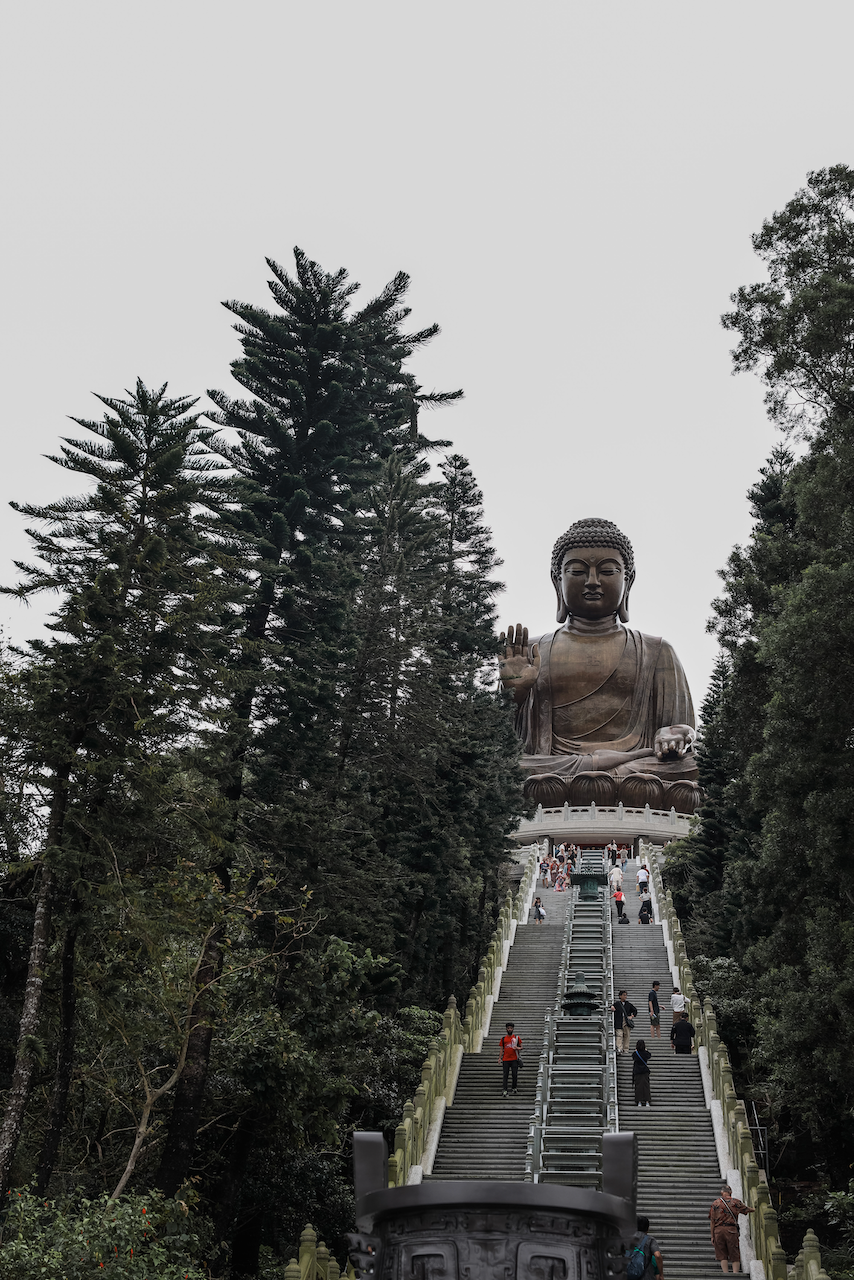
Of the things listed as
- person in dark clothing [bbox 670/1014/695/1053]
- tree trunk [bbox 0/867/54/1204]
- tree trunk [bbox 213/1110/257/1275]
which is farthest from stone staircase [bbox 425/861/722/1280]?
tree trunk [bbox 0/867/54/1204]

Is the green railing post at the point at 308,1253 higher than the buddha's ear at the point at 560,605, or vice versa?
the buddha's ear at the point at 560,605

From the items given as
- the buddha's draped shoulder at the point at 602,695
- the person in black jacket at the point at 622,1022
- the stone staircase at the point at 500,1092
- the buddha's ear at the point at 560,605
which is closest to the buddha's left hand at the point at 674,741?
the buddha's draped shoulder at the point at 602,695

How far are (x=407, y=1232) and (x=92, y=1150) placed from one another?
10920 mm

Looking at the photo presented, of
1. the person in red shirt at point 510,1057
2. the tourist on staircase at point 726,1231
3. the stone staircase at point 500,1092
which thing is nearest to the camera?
the tourist on staircase at point 726,1231

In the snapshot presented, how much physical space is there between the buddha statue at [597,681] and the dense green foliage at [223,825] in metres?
18.7

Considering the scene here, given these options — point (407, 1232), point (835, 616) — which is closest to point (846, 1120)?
point (835, 616)

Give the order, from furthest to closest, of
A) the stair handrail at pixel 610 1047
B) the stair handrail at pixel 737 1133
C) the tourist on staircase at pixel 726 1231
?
the stair handrail at pixel 610 1047 < the tourist on staircase at pixel 726 1231 < the stair handrail at pixel 737 1133

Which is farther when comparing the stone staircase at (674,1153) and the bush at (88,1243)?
the stone staircase at (674,1153)

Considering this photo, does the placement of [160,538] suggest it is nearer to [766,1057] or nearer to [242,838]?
[242,838]

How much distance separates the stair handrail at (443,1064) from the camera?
1195 cm

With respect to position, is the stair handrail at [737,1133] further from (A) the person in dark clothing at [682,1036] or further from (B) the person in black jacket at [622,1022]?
(B) the person in black jacket at [622,1022]

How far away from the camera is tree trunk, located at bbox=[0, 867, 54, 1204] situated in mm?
9891

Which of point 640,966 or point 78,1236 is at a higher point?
point 640,966

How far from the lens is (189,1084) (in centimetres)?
1248
